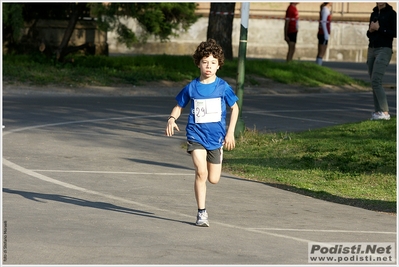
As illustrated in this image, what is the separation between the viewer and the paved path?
22.6 ft

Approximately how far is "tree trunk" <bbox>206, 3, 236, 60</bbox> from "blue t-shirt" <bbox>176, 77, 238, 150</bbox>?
60.7ft

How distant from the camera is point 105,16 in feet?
86.0

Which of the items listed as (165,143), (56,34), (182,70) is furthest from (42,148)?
(56,34)

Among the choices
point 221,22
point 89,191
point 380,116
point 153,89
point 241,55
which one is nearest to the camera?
point 89,191

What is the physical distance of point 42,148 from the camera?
41.8 feet

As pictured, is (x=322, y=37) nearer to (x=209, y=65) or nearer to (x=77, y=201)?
(x=77, y=201)

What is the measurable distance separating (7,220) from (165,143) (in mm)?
6072

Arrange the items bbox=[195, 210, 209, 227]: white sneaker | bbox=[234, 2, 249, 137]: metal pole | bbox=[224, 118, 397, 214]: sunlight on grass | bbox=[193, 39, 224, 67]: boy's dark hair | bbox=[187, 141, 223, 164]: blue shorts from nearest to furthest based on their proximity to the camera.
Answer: bbox=[195, 210, 209, 227]: white sneaker, bbox=[193, 39, 224, 67]: boy's dark hair, bbox=[187, 141, 223, 164]: blue shorts, bbox=[224, 118, 397, 214]: sunlight on grass, bbox=[234, 2, 249, 137]: metal pole

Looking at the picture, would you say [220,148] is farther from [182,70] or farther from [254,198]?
[182,70]

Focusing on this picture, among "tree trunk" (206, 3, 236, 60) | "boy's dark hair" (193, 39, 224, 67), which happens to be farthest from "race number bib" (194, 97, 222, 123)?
"tree trunk" (206, 3, 236, 60)

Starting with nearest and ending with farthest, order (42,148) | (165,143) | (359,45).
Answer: (42,148) → (165,143) → (359,45)

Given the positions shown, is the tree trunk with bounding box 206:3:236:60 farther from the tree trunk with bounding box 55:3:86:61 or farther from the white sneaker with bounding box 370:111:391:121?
the white sneaker with bounding box 370:111:391:121

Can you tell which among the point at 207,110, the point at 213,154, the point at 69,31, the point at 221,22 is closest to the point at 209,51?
the point at 207,110

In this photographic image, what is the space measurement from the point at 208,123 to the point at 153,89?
1477cm
